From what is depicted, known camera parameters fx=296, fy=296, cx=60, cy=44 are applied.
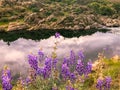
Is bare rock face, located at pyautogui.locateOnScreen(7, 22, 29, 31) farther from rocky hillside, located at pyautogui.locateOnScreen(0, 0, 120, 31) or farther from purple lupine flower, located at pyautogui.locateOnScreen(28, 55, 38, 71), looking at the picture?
purple lupine flower, located at pyautogui.locateOnScreen(28, 55, 38, 71)

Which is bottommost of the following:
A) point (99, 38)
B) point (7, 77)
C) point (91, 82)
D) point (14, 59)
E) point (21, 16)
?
point (21, 16)

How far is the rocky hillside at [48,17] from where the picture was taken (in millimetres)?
100438

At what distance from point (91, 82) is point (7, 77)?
17.7m

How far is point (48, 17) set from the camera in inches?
4124

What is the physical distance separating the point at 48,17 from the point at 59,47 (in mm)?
40470

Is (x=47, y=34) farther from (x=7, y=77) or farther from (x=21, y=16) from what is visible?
(x=7, y=77)

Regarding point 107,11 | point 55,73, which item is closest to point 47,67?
point 55,73

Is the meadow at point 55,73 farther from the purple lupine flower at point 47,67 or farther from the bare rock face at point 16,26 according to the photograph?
the bare rock face at point 16,26

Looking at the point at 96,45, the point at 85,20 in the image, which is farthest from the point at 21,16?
the point at 96,45

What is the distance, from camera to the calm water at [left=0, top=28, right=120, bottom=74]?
52875 millimetres

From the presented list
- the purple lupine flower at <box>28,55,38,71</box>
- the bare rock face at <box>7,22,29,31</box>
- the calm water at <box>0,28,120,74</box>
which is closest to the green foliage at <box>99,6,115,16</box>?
the calm water at <box>0,28,120,74</box>

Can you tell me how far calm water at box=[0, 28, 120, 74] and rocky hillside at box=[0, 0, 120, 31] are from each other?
14.9 meters

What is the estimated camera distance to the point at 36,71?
14867 millimetres

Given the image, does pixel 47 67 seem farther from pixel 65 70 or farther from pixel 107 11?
pixel 107 11
